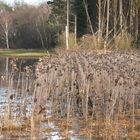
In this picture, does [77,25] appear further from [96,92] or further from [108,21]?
[96,92]

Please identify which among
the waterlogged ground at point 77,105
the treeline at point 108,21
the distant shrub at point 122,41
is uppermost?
the treeline at point 108,21

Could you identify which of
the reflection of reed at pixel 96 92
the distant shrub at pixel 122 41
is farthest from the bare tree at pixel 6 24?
the reflection of reed at pixel 96 92

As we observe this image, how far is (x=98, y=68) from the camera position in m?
14.4

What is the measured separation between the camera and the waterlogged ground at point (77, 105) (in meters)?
11.5

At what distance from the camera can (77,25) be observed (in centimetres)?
4941

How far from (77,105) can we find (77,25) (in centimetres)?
3488

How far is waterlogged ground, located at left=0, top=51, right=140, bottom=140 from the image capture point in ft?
→ 37.7

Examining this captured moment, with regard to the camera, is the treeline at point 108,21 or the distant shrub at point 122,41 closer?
the distant shrub at point 122,41

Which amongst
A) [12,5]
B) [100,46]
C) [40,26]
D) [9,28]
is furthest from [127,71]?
[12,5]

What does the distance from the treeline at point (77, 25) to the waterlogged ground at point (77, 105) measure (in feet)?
48.6

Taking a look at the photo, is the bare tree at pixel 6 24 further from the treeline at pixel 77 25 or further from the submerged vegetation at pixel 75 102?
the submerged vegetation at pixel 75 102

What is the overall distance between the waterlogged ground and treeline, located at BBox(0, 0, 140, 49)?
584 inches

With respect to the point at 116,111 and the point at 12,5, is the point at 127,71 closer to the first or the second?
the point at 116,111

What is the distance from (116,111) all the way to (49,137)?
8.15ft
